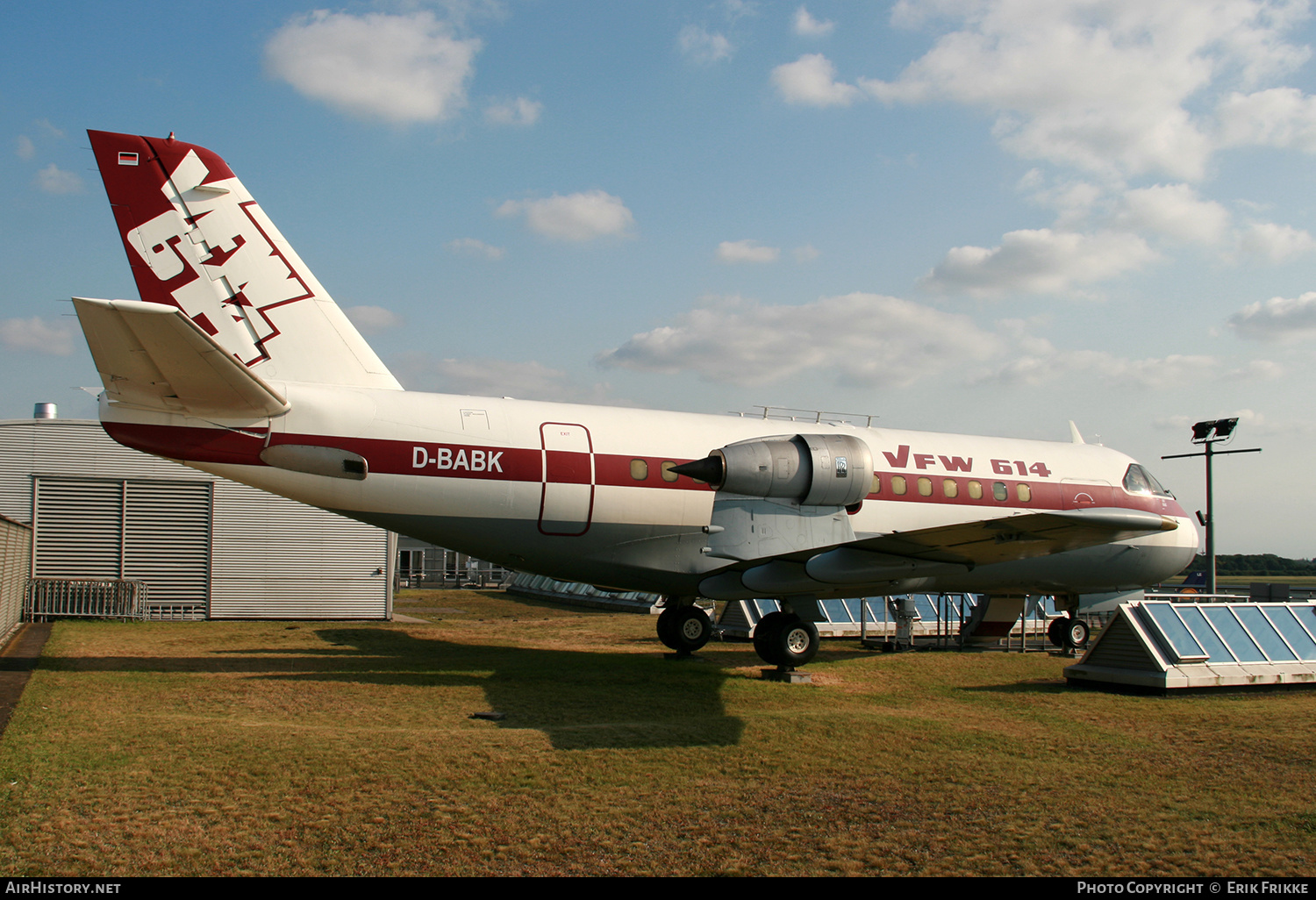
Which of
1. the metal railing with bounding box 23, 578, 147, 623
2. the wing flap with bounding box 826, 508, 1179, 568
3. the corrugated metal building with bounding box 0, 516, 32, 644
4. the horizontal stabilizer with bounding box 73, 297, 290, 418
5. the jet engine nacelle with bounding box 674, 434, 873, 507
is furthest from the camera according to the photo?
the metal railing with bounding box 23, 578, 147, 623

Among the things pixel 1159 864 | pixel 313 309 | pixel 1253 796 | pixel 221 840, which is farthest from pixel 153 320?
pixel 1253 796

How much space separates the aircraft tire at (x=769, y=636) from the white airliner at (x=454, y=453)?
4 cm

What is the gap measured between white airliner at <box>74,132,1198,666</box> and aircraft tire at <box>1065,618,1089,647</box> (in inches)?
224

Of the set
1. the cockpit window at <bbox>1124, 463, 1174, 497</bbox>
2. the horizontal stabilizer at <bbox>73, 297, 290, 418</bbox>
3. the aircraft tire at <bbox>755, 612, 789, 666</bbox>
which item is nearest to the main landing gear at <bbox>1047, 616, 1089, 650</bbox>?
the cockpit window at <bbox>1124, 463, 1174, 497</bbox>

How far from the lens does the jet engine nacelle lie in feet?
40.5

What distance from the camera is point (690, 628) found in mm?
16828

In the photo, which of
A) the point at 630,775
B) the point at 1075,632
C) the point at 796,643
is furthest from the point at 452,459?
the point at 1075,632

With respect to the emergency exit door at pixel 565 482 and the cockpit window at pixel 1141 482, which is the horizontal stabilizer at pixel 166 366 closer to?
the emergency exit door at pixel 565 482

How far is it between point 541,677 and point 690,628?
425 cm

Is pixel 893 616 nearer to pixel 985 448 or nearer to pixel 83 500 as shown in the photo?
pixel 985 448

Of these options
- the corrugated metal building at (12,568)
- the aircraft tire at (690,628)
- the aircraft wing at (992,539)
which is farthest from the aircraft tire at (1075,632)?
the corrugated metal building at (12,568)

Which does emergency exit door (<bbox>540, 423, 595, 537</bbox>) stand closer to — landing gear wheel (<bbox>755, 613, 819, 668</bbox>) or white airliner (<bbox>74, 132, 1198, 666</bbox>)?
white airliner (<bbox>74, 132, 1198, 666</bbox>)

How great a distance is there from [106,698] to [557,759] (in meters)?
6.47

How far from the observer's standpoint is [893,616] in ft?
68.3
